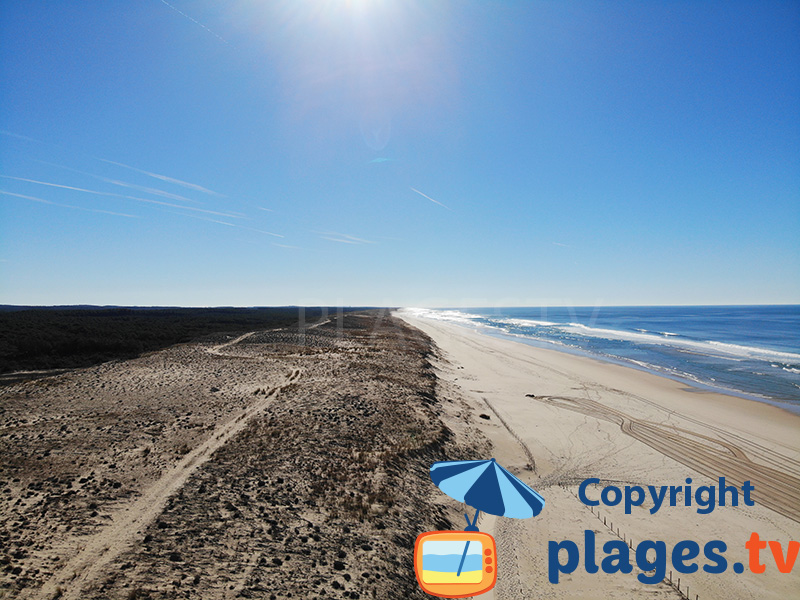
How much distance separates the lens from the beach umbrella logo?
6.63 m

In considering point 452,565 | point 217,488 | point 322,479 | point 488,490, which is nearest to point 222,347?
point 217,488

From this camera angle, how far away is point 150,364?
88.4ft

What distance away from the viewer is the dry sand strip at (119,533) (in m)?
6.18

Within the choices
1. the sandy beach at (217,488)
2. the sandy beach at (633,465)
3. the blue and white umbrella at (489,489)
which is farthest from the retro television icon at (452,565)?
the sandy beach at (633,465)

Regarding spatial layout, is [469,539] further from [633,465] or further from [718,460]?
[718,460]

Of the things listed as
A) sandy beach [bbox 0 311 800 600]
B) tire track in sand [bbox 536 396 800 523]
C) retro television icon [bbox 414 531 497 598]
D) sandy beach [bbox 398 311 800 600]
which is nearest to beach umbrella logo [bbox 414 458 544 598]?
retro television icon [bbox 414 531 497 598]

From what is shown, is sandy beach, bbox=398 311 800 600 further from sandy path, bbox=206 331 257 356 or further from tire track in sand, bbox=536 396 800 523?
sandy path, bbox=206 331 257 356

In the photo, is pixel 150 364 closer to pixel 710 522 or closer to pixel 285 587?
pixel 285 587

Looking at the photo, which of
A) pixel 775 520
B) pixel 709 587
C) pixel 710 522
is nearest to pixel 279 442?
pixel 709 587

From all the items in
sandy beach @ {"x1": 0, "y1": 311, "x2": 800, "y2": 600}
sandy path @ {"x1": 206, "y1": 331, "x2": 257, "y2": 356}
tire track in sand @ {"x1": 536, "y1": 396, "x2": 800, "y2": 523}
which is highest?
sandy path @ {"x1": 206, "y1": 331, "x2": 257, "y2": 356}

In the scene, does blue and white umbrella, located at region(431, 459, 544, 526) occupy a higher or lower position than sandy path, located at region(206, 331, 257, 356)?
higher

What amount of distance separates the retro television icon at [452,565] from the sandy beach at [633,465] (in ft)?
6.70

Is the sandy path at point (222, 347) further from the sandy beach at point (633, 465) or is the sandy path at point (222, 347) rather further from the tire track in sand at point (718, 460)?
the tire track in sand at point (718, 460)

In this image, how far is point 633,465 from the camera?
15.1 m
